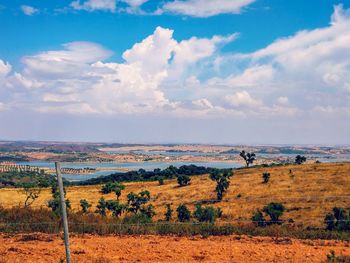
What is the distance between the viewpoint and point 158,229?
1631 centimetres

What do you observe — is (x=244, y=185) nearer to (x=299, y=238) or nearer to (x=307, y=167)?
(x=307, y=167)

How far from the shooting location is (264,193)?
204 ft

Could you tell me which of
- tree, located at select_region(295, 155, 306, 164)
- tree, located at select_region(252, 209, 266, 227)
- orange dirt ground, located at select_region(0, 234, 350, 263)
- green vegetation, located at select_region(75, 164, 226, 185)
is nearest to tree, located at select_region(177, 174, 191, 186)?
green vegetation, located at select_region(75, 164, 226, 185)

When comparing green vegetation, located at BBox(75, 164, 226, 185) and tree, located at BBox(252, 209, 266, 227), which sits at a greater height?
tree, located at BBox(252, 209, 266, 227)

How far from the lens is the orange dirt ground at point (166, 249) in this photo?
1226 cm

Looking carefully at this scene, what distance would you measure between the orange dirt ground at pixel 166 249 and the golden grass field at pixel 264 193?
2635 cm

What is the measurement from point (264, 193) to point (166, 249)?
51597 millimetres

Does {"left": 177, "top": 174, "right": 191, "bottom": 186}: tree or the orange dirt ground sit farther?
{"left": 177, "top": 174, "right": 191, "bottom": 186}: tree

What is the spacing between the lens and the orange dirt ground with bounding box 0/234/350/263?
1226 centimetres

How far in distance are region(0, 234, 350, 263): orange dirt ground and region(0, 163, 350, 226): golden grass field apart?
26346 millimetres

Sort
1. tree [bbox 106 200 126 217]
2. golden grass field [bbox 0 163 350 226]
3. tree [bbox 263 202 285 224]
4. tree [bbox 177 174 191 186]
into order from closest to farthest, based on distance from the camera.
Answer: tree [bbox 263 202 285 224]
golden grass field [bbox 0 163 350 226]
tree [bbox 106 200 126 217]
tree [bbox 177 174 191 186]

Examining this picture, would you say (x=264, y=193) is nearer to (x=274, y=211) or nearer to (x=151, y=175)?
(x=274, y=211)

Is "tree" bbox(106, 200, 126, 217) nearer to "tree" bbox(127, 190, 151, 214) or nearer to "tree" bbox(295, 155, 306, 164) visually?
"tree" bbox(127, 190, 151, 214)

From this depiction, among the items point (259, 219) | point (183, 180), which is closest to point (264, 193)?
point (183, 180)
